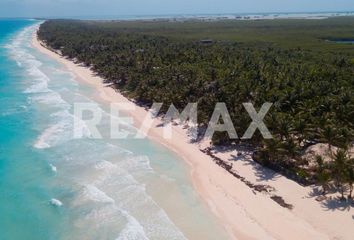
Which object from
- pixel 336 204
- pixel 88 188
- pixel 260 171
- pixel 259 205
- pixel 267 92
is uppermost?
pixel 267 92

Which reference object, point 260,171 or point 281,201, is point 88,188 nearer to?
point 260,171

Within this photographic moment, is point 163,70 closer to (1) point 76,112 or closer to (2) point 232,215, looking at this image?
(1) point 76,112

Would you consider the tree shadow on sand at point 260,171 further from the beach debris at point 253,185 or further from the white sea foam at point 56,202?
the white sea foam at point 56,202

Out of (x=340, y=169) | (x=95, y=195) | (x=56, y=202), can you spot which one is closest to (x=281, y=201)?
(x=340, y=169)

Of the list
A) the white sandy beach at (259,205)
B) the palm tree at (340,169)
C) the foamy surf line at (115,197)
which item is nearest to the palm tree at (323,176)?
the palm tree at (340,169)

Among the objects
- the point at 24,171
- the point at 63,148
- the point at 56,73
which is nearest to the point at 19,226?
the point at 24,171

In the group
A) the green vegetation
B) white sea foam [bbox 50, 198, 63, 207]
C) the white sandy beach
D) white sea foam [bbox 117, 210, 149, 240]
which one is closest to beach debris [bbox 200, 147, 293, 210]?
the white sandy beach

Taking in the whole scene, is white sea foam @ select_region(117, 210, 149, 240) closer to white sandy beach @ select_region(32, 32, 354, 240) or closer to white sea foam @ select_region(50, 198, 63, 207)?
white sandy beach @ select_region(32, 32, 354, 240)
